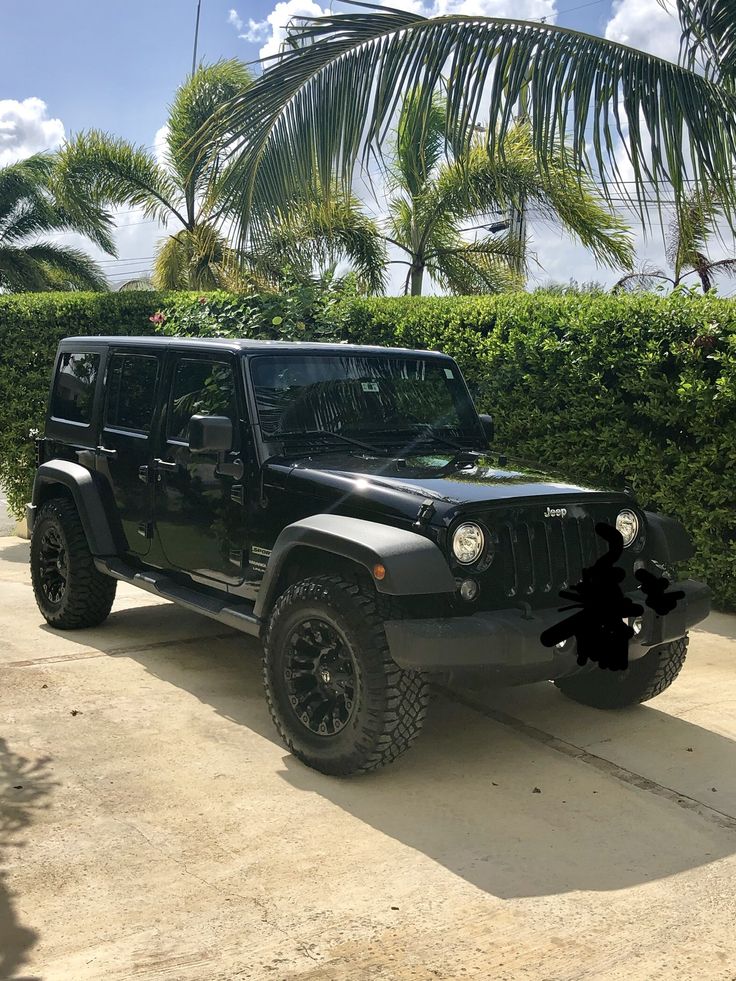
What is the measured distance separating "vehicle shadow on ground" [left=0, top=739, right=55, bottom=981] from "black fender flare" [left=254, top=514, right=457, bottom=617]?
145cm

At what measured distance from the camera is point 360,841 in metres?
4.02

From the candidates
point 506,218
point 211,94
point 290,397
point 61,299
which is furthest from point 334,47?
point 211,94

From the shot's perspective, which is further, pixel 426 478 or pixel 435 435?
pixel 435 435

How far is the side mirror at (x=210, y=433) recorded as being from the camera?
16.7 ft

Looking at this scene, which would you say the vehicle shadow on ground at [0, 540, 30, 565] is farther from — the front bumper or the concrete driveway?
the front bumper

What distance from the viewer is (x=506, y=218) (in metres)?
18.5

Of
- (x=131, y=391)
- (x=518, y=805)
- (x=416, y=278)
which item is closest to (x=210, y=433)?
(x=131, y=391)

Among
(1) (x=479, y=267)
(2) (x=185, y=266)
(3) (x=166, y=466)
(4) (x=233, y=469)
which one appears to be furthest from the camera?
(2) (x=185, y=266)

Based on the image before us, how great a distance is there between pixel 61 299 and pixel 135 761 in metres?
8.10

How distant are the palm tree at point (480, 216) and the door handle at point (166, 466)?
6302mm

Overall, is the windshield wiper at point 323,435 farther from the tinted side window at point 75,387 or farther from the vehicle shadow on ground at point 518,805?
the tinted side window at point 75,387

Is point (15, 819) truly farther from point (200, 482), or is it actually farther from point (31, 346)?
point (31, 346)

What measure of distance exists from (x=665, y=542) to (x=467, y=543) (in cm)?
117

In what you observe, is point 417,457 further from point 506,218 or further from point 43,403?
point 506,218
